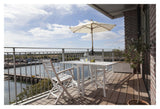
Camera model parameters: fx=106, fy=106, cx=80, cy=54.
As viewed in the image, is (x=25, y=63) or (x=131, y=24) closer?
(x=25, y=63)

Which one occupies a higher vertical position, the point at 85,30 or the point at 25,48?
the point at 85,30

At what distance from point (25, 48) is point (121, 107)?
2490mm

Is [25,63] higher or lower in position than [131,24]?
lower

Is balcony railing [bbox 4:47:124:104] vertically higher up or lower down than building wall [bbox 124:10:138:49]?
lower down

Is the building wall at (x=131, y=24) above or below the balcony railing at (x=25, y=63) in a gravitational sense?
above

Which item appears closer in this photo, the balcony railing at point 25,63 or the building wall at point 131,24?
the balcony railing at point 25,63

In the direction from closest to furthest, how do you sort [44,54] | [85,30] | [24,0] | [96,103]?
Result: [24,0], [96,103], [44,54], [85,30]

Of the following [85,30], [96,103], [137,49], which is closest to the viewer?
[137,49]

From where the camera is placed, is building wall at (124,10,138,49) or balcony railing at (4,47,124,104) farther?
building wall at (124,10,138,49)

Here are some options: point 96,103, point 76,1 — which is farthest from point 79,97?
point 76,1

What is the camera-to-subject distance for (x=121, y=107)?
219cm

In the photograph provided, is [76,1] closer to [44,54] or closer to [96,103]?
[44,54]
